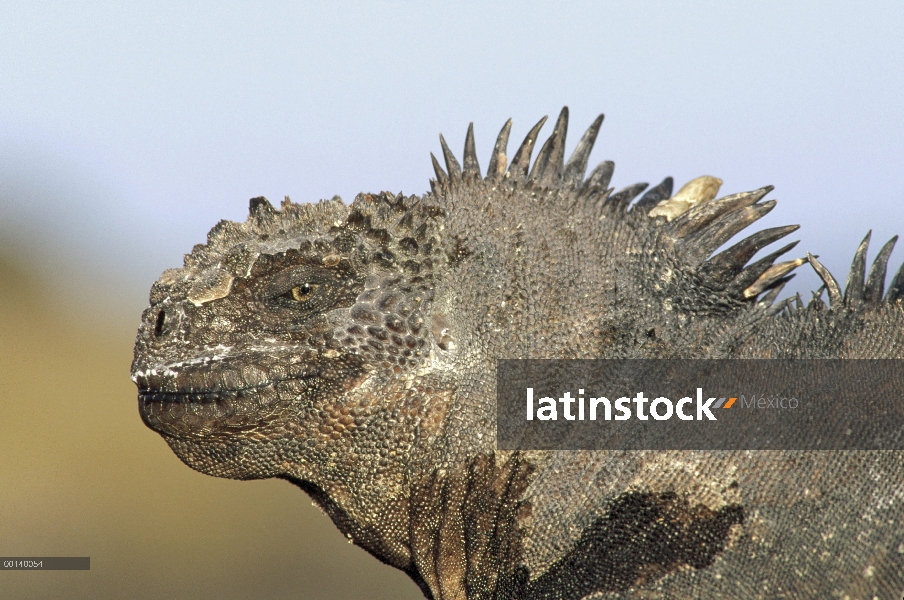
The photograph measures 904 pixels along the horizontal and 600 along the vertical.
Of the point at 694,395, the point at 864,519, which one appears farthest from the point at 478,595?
the point at 864,519

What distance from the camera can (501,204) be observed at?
346cm

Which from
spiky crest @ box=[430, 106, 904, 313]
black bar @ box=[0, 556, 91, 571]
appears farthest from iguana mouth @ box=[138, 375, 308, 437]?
black bar @ box=[0, 556, 91, 571]

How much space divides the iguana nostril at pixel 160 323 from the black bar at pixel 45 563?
33.3 ft

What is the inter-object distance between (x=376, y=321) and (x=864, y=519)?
2.00 meters

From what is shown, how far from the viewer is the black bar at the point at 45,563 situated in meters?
11.6

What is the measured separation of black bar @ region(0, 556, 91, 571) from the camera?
38.0 feet

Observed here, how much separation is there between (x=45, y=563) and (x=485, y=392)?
1138 cm

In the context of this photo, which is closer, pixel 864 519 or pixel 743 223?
pixel 864 519

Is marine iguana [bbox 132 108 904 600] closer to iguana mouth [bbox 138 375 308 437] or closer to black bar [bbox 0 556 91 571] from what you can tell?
iguana mouth [bbox 138 375 308 437]

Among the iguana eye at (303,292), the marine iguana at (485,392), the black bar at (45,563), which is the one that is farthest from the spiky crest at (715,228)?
the black bar at (45,563)

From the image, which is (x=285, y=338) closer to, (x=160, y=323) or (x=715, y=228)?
(x=160, y=323)

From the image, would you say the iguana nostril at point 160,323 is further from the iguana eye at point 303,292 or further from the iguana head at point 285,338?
the iguana eye at point 303,292

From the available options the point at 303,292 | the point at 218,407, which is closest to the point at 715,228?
the point at 303,292

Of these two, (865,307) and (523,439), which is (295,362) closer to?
(523,439)
